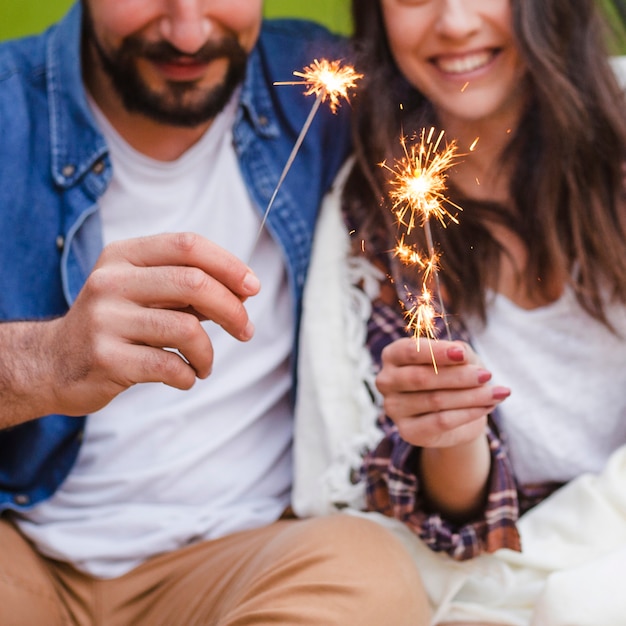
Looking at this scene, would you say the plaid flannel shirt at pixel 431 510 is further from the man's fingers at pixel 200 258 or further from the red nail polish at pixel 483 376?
the man's fingers at pixel 200 258

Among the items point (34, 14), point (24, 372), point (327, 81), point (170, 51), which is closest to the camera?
point (24, 372)

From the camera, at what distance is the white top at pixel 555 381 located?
1.27 metres


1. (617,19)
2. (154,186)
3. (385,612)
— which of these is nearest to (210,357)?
(385,612)

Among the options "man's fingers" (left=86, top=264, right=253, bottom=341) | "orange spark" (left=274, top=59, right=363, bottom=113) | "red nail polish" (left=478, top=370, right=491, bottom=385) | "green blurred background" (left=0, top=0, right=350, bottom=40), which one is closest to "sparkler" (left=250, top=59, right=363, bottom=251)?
"orange spark" (left=274, top=59, right=363, bottom=113)

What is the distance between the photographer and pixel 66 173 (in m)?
1.28

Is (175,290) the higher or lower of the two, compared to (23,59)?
lower

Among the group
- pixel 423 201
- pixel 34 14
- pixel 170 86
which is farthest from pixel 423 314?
pixel 34 14

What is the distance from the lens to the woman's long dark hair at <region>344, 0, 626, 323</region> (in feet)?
4.07

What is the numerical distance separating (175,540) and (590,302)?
25.7 inches

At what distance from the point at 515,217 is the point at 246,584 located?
622 mm

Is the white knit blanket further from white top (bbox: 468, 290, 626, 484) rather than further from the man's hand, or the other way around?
the man's hand

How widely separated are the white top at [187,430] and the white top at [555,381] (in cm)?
31

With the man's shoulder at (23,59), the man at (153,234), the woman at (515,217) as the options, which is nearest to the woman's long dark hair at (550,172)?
the woman at (515,217)

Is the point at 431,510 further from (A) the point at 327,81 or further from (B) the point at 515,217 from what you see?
(A) the point at 327,81
